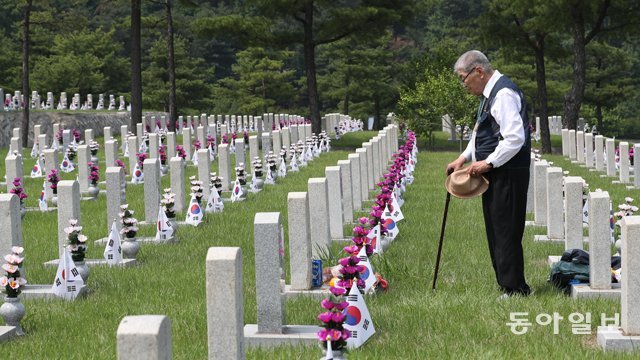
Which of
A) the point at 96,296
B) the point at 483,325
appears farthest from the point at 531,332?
the point at 96,296

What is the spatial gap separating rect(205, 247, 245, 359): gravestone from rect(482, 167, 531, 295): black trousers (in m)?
3.32

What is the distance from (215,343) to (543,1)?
29.3m

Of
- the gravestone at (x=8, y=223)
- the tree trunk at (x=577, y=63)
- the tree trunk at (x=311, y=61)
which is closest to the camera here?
the gravestone at (x=8, y=223)

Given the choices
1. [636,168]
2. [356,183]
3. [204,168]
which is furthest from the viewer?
[636,168]

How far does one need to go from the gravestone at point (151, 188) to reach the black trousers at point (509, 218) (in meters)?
6.63

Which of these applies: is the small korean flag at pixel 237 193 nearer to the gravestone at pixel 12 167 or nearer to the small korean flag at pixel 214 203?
the small korean flag at pixel 214 203

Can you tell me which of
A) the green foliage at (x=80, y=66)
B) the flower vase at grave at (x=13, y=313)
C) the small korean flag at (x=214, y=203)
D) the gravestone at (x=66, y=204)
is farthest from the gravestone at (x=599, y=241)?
the green foliage at (x=80, y=66)

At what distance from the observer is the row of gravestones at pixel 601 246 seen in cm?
704

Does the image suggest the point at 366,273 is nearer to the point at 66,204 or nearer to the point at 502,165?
the point at 502,165

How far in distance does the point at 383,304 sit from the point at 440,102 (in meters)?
29.8

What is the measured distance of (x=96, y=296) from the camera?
9.41 m

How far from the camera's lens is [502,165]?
8.61 meters

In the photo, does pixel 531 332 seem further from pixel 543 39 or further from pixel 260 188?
pixel 543 39

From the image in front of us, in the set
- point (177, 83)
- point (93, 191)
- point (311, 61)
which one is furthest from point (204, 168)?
point (177, 83)
